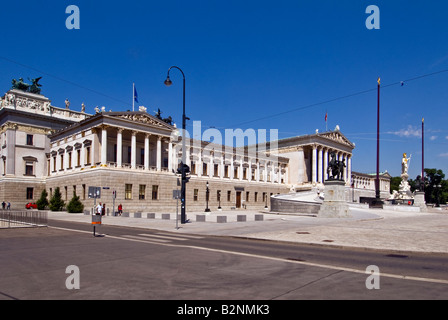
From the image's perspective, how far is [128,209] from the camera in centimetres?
5381

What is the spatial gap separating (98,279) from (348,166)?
103410mm

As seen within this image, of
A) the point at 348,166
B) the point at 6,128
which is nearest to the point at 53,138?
the point at 6,128

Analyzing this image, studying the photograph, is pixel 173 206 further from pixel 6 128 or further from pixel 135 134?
pixel 6 128

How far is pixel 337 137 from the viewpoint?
9969 cm

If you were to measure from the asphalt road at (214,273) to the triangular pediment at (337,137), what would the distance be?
272ft

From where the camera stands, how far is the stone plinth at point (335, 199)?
32.8m

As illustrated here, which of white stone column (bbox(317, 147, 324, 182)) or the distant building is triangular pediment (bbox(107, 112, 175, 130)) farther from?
the distant building

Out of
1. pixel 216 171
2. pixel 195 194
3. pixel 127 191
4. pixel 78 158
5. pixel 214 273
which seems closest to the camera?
pixel 214 273

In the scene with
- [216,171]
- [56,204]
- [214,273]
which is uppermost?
[216,171]

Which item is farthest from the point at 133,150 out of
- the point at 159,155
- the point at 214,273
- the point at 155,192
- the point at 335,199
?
the point at 214,273

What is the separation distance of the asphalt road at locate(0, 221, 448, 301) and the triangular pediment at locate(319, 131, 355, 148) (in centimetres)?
8276

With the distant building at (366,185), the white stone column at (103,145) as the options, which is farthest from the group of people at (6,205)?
the distant building at (366,185)

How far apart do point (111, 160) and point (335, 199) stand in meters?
37.6

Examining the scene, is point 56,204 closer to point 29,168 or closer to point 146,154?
point 146,154
